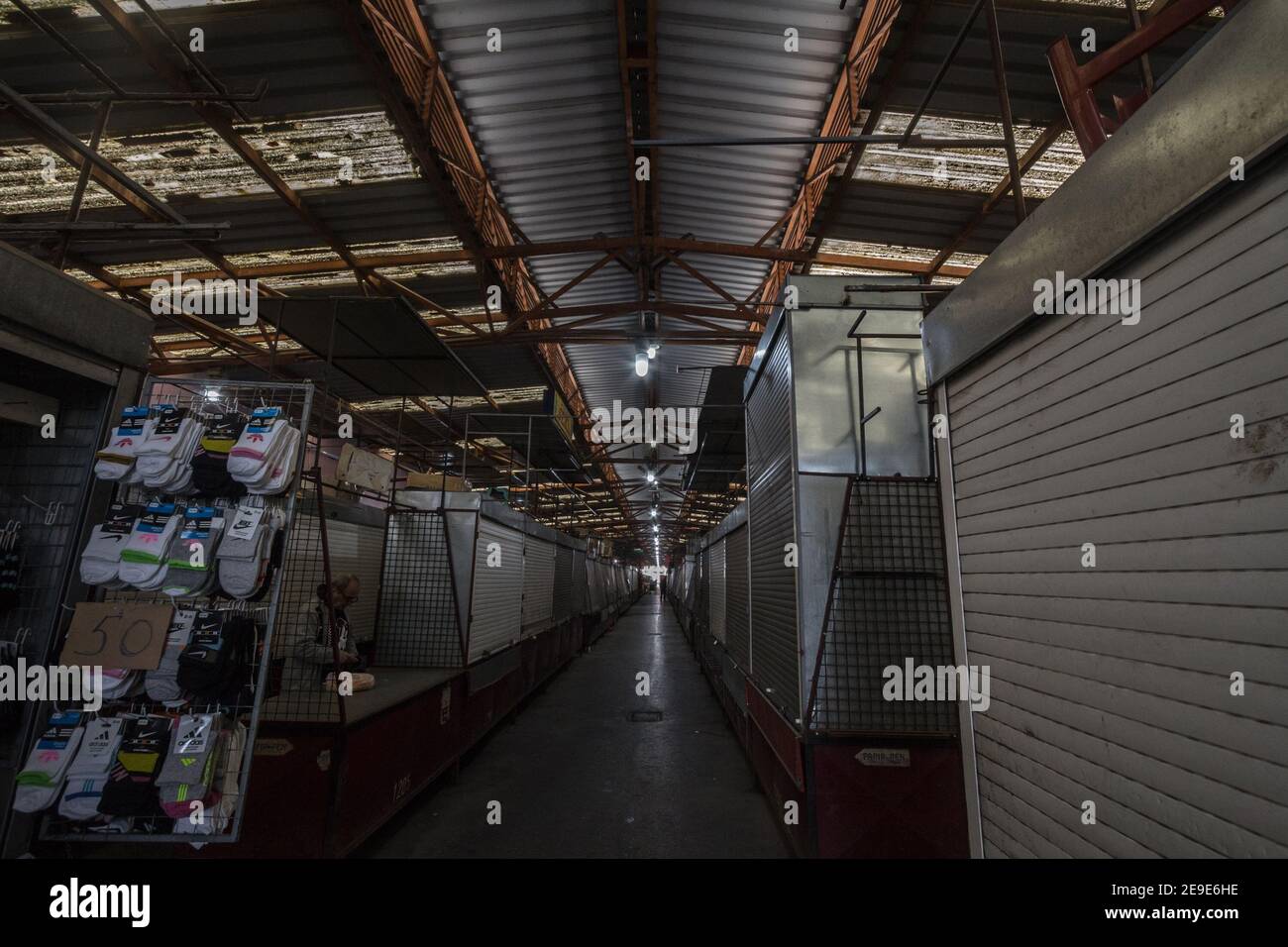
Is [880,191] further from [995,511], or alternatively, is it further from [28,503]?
[28,503]

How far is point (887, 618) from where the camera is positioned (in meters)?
3.64

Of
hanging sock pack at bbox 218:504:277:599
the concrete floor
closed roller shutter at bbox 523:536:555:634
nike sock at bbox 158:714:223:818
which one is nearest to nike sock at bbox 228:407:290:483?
hanging sock pack at bbox 218:504:277:599

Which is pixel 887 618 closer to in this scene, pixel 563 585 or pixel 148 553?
pixel 148 553

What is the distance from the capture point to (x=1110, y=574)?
6.09 feet

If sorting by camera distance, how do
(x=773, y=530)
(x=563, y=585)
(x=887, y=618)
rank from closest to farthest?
(x=887, y=618) < (x=773, y=530) < (x=563, y=585)

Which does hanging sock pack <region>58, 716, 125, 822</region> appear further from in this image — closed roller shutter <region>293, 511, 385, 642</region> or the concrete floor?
closed roller shutter <region>293, 511, 385, 642</region>

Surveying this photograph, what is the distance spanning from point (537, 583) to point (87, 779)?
7.61 metres

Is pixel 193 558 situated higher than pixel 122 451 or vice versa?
pixel 122 451

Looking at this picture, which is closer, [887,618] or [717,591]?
[887,618]

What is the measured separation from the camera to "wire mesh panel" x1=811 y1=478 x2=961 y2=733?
3.52 metres

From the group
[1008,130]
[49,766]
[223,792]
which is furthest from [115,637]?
[1008,130]

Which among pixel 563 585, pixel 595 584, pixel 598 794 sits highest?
pixel 563 585

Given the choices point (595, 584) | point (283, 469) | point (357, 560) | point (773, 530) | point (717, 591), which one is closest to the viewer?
point (283, 469)

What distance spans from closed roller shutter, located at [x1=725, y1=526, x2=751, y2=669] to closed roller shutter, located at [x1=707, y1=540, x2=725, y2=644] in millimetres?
532
